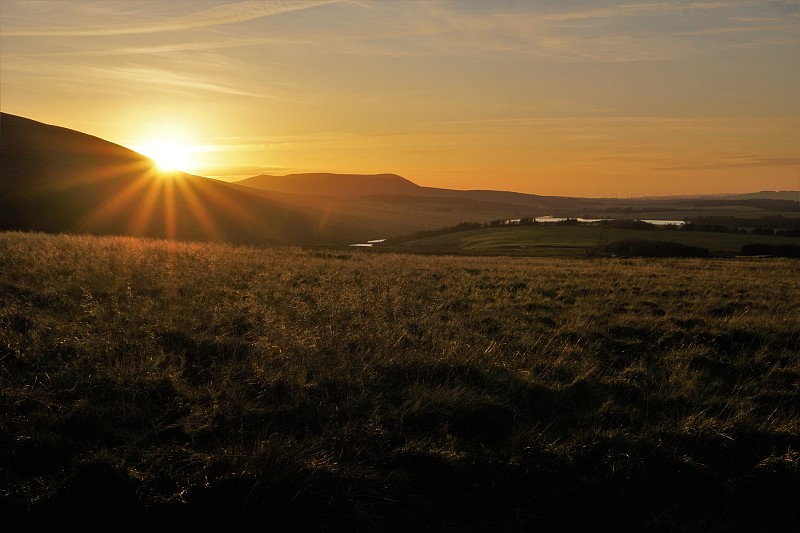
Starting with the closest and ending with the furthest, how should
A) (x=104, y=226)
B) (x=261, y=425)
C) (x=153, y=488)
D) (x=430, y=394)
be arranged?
(x=153, y=488)
(x=261, y=425)
(x=430, y=394)
(x=104, y=226)

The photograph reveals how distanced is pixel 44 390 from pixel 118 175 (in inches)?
4457

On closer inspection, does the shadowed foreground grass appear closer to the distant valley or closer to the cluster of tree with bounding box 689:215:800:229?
the distant valley

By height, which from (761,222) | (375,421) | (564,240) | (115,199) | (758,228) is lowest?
(564,240)

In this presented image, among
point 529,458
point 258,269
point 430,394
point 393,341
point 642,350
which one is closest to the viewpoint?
point 529,458

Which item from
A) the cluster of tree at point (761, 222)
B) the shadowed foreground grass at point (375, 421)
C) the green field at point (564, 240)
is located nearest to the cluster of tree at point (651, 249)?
the green field at point (564, 240)

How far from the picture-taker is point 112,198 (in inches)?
3696

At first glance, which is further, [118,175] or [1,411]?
[118,175]

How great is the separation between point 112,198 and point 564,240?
7527 cm

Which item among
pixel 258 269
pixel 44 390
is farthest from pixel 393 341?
pixel 258 269

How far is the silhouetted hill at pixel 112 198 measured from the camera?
84500 millimetres

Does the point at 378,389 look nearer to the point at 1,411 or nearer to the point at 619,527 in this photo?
the point at 619,527

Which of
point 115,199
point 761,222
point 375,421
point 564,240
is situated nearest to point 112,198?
point 115,199

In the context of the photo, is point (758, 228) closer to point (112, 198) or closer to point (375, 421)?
point (375, 421)

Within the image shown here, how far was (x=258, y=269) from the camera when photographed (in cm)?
1708
